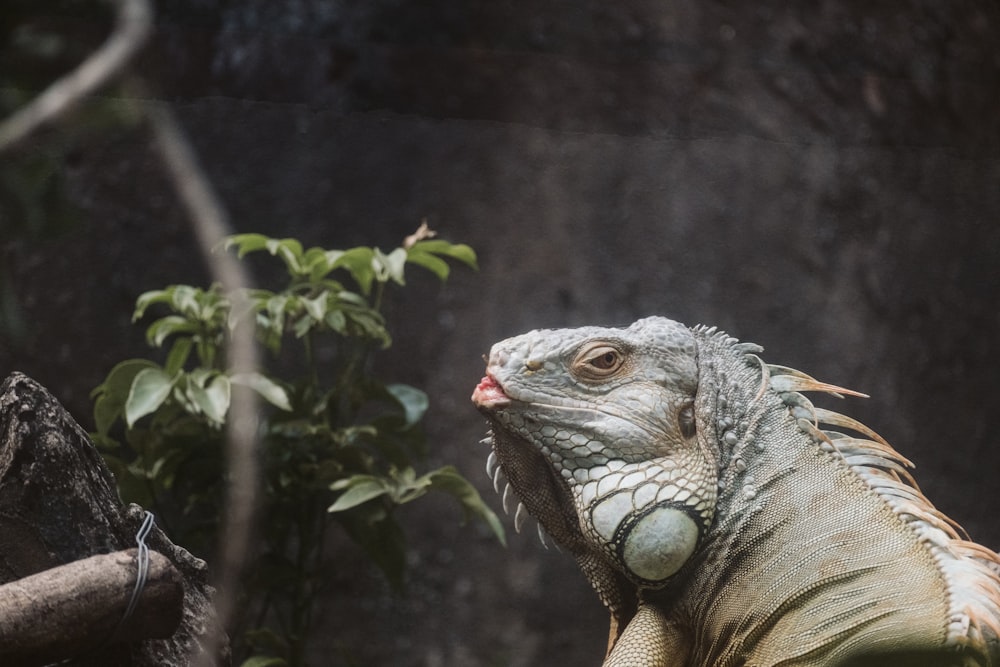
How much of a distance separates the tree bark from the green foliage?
0.76 meters

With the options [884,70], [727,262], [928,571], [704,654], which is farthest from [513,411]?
[884,70]

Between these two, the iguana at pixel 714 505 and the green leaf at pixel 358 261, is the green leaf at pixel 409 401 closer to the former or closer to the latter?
the green leaf at pixel 358 261

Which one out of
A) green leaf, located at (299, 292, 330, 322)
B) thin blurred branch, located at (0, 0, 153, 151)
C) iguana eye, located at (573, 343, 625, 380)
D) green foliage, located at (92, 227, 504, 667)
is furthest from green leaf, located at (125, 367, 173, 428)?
thin blurred branch, located at (0, 0, 153, 151)

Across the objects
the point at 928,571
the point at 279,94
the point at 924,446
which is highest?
the point at 279,94

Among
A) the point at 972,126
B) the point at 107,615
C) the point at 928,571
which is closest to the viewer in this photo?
the point at 107,615

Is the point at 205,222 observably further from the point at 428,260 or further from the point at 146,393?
the point at 428,260

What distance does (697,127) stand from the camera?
2.61 metres

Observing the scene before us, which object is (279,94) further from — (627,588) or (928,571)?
(928,571)

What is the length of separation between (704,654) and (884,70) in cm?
184

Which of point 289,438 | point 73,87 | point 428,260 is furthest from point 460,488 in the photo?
point 73,87

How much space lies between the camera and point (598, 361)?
1396 millimetres

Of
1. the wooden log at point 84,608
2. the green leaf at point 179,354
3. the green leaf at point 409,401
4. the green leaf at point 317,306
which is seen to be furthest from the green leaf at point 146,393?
the wooden log at point 84,608

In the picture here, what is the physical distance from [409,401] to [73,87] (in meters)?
1.76

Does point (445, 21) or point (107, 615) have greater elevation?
point (445, 21)
